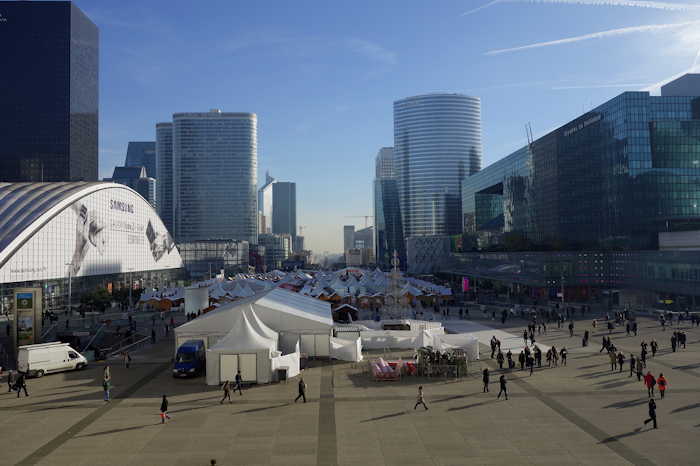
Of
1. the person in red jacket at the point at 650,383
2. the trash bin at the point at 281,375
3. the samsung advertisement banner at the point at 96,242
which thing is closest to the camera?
the person in red jacket at the point at 650,383

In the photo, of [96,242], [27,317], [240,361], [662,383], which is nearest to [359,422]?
[240,361]

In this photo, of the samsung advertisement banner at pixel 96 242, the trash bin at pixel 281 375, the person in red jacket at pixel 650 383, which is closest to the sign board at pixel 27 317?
the trash bin at pixel 281 375

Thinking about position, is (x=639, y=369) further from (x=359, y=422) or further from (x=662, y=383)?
(x=359, y=422)

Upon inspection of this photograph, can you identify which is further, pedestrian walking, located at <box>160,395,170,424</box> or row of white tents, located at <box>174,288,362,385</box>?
row of white tents, located at <box>174,288,362,385</box>

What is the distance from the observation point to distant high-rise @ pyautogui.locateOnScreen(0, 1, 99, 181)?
166500mm

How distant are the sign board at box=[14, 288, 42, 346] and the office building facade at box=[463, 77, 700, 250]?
7457 centimetres

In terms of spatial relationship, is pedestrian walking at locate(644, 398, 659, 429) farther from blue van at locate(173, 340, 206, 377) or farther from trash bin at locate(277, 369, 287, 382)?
blue van at locate(173, 340, 206, 377)

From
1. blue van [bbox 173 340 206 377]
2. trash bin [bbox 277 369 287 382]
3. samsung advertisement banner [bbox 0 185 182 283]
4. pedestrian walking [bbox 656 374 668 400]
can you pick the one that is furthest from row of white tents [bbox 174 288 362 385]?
samsung advertisement banner [bbox 0 185 182 283]

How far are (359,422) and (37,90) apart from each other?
189 m

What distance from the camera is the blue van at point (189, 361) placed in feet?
87.7

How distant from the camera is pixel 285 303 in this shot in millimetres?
34688

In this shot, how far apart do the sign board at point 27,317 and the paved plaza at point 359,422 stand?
650 cm

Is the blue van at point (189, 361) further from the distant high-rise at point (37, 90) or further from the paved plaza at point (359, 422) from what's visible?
the distant high-rise at point (37, 90)

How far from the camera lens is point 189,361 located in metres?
27.2
